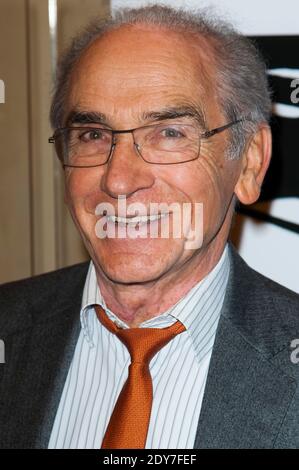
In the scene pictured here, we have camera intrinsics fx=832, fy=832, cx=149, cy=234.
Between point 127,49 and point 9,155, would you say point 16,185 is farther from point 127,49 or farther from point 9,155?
point 127,49

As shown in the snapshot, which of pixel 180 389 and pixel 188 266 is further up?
pixel 188 266

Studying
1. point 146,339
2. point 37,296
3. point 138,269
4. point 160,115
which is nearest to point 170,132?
point 160,115

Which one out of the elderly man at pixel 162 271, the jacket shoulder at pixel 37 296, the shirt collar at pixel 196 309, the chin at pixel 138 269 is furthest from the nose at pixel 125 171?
the jacket shoulder at pixel 37 296

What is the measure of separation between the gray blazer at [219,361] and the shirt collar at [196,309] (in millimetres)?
27

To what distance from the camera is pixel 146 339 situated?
4.80ft

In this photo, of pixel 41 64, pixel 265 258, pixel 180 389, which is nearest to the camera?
pixel 180 389

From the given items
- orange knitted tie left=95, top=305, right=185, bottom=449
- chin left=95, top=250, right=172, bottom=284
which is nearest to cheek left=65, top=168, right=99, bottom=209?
chin left=95, top=250, right=172, bottom=284

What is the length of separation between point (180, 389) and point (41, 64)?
1.05 meters

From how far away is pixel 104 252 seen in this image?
1474 millimetres

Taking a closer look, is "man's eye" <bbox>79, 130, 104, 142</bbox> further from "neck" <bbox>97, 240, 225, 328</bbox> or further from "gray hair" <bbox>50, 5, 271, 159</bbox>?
"neck" <bbox>97, 240, 225, 328</bbox>

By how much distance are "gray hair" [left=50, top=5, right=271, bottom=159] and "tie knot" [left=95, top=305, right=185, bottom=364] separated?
1.12 feet

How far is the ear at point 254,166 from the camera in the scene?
5.20 ft

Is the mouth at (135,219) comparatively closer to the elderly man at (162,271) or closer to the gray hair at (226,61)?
the elderly man at (162,271)

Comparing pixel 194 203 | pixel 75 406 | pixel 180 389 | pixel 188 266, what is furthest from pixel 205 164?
pixel 75 406
